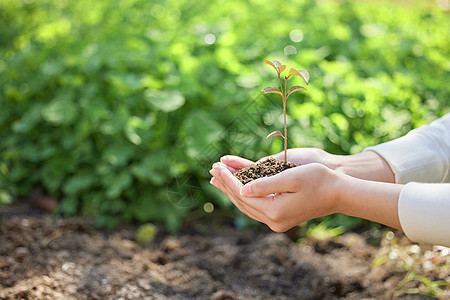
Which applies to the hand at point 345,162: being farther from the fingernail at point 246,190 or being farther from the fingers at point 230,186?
the fingernail at point 246,190

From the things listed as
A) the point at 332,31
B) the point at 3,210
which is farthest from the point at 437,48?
the point at 3,210

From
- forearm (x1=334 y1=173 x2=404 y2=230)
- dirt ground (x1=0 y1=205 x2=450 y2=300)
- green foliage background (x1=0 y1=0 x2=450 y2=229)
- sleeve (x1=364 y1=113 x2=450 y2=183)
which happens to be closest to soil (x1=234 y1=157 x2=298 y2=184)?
forearm (x1=334 y1=173 x2=404 y2=230)

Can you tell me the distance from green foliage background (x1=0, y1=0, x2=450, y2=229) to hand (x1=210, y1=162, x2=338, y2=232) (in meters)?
0.93

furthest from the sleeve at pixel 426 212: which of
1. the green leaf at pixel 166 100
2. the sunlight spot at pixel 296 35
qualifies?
the sunlight spot at pixel 296 35

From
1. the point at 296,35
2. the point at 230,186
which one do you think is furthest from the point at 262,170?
the point at 296,35

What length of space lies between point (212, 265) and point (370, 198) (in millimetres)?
1008

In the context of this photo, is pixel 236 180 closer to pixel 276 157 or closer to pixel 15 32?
pixel 276 157

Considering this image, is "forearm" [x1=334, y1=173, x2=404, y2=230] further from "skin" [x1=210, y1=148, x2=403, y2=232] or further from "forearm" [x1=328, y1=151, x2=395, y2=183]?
"forearm" [x1=328, y1=151, x2=395, y2=183]

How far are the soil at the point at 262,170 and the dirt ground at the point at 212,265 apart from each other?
1.85 ft

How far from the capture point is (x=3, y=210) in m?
2.61

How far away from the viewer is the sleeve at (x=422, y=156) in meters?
1.62

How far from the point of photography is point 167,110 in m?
2.51

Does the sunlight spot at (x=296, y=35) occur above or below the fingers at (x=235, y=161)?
below

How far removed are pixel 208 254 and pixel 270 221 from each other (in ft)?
2.93
